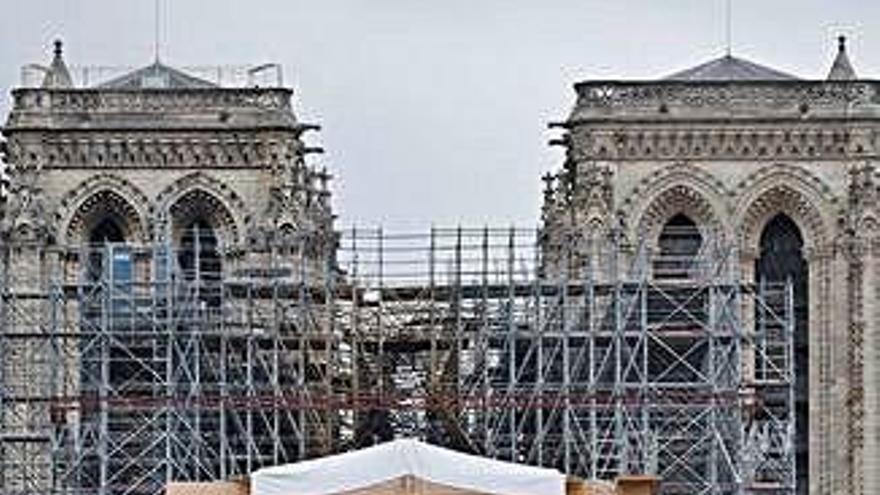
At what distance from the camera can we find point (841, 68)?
165 ft

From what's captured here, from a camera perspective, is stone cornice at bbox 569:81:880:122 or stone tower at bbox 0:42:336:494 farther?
stone cornice at bbox 569:81:880:122

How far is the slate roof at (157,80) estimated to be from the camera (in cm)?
5019

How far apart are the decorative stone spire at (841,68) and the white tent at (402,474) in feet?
128

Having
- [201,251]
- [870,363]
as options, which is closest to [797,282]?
[870,363]

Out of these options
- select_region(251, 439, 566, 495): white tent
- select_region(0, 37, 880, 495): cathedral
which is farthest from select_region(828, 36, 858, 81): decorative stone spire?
select_region(251, 439, 566, 495): white tent

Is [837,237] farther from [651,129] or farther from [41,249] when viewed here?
[41,249]

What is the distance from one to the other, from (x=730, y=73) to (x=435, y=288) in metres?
8.17

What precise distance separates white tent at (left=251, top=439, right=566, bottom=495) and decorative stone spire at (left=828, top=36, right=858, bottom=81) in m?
38.9

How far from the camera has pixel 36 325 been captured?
151ft

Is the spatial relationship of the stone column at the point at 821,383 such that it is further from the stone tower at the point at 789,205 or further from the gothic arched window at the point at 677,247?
the gothic arched window at the point at 677,247

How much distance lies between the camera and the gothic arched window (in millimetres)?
47906

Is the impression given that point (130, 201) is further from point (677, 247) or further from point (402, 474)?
point (402, 474)

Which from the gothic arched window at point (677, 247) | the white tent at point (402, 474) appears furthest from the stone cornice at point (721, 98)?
the white tent at point (402, 474)

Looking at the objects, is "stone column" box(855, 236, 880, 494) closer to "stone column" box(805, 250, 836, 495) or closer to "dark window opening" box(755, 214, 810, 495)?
"stone column" box(805, 250, 836, 495)
